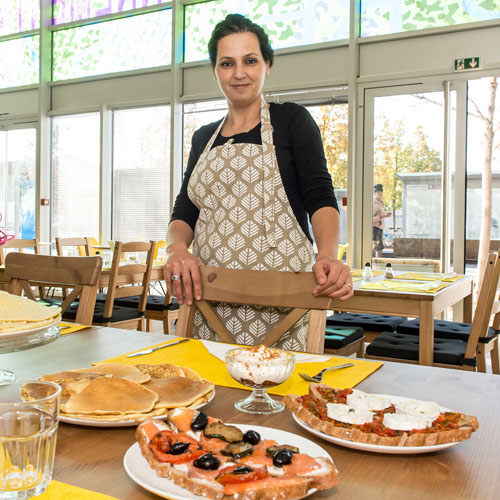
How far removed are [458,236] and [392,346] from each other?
3069mm

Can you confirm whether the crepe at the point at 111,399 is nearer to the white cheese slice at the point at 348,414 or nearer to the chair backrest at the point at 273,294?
the white cheese slice at the point at 348,414

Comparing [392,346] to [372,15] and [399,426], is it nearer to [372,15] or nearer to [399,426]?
[399,426]

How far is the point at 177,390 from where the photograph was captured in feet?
2.71

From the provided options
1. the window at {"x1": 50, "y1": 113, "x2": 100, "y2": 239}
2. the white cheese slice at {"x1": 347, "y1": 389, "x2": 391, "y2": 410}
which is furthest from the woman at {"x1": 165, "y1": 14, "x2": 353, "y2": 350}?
the window at {"x1": 50, "y1": 113, "x2": 100, "y2": 239}

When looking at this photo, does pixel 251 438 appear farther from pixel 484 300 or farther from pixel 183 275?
pixel 484 300

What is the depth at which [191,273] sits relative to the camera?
151cm

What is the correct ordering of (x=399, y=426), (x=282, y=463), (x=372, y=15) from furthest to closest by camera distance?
(x=372, y=15), (x=399, y=426), (x=282, y=463)

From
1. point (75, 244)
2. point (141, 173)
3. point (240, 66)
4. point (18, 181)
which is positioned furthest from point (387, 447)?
point (18, 181)

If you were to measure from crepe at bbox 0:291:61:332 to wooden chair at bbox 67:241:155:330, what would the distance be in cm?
248

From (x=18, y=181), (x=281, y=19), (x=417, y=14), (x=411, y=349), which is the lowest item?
(x=411, y=349)

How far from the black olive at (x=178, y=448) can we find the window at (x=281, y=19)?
602cm

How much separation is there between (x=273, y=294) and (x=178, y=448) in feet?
3.19

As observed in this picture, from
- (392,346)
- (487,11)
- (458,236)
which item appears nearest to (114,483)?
Answer: (392,346)

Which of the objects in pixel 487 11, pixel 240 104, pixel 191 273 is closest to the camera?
pixel 191 273
